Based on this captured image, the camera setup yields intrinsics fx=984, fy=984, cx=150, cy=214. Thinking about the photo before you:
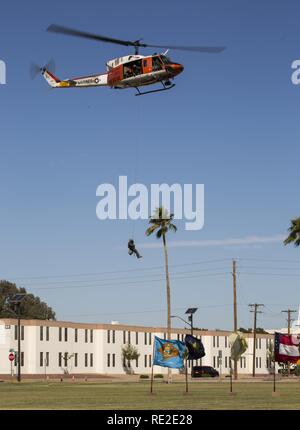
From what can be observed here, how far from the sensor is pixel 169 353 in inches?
2413

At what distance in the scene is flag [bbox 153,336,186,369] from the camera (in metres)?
60.8

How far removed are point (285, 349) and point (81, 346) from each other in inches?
3223

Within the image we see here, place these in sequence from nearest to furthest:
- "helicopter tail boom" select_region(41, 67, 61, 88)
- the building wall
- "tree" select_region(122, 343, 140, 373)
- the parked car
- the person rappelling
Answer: the person rappelling → "helicopter tail boom" select_region(41, 67, 61, 88) → the parked car → the building wall → "tree" select_region(122, 343, 140, 373)

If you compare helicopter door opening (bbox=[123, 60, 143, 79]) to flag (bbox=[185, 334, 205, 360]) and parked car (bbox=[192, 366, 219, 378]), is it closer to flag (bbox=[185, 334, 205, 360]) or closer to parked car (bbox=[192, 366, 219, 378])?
flag (bbox=[185, 334, 205, 360])

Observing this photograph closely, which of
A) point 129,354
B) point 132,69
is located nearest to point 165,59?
point 132,69

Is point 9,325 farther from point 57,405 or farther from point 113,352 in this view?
point 57,405

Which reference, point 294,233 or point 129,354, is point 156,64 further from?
point 129,354

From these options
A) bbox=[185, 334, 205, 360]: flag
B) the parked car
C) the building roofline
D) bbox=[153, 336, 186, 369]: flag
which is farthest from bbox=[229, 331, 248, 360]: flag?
the building roofline

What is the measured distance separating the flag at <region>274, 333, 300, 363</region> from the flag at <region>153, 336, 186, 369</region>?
589 cm

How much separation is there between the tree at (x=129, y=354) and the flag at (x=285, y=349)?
86.4 m

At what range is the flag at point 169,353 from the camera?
2394 inches

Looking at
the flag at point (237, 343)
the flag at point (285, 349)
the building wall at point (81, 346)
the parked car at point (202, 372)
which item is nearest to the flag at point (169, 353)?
the flag at point (237, 343)

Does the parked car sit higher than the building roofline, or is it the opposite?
the building roofline
